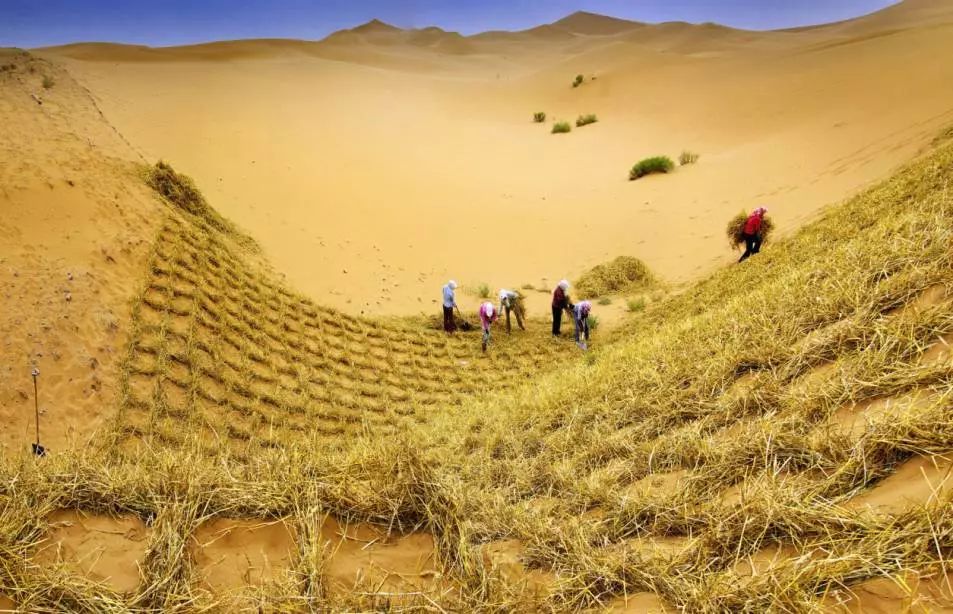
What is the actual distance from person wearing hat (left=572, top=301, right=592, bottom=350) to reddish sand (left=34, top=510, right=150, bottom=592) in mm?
7324

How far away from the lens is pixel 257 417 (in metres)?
6.01

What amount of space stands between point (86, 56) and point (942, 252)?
47.1 m

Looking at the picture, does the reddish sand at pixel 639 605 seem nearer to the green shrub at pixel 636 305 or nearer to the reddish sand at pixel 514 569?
the reddish sand at pixel 514 569

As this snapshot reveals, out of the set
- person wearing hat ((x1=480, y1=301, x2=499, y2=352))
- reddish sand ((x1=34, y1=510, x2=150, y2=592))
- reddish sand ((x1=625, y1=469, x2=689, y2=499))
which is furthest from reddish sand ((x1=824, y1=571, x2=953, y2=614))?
person wearing hat ((x1=480, y1=301, x2=499, y2=352))

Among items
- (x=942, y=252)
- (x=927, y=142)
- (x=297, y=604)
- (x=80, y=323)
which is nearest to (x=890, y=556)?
(x=297, y=604)

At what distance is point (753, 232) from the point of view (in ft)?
30.9

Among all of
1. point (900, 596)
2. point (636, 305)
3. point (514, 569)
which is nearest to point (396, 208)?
point (636, 305)

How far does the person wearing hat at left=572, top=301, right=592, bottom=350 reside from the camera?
28.2 ft

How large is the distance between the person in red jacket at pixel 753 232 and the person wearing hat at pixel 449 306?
17.9 feet

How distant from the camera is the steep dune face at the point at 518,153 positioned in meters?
11.8

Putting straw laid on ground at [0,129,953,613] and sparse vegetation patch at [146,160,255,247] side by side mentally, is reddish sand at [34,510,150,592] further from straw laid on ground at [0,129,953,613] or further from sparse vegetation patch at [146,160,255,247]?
sparse vegetation patch at [146,160,255,247]

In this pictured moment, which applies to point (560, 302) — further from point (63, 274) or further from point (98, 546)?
point (98, 546)

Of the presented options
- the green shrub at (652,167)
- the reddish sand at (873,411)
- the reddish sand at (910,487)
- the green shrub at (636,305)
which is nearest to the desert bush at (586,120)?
the green shrub at (652,167)

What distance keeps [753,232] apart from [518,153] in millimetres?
11812
